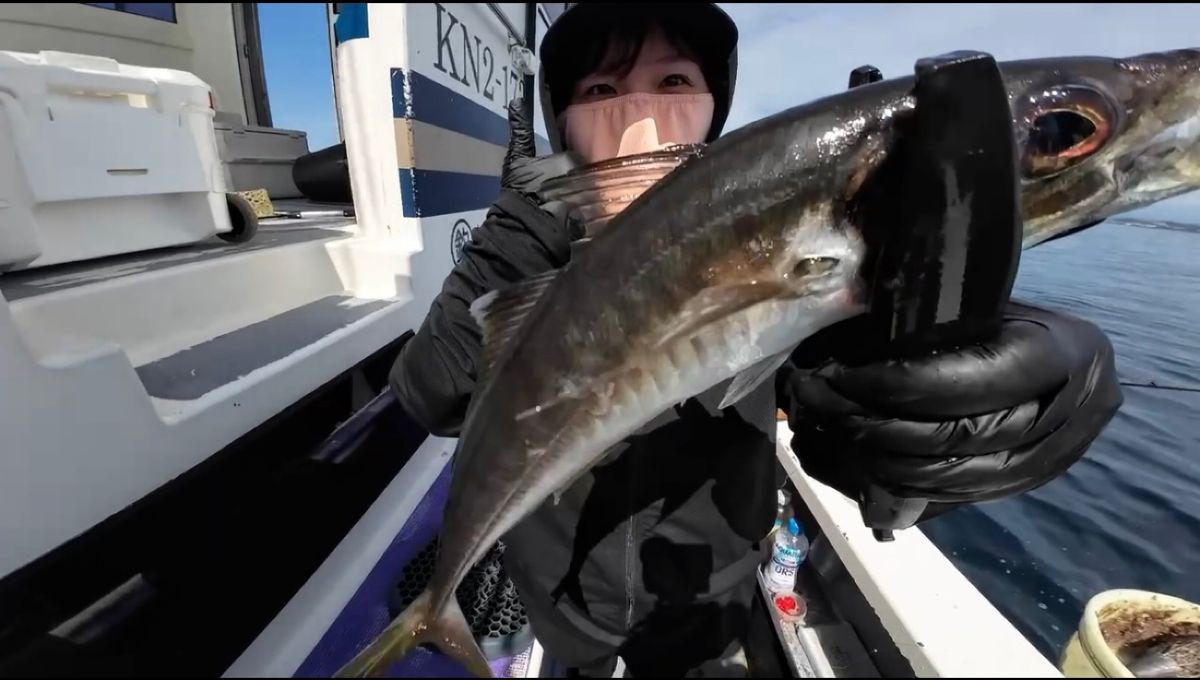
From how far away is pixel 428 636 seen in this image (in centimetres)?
141

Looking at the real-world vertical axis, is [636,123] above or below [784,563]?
above

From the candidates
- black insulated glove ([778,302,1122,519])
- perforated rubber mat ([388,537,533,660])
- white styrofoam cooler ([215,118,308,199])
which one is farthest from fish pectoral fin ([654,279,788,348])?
white styrofoam cooler ([215,118,308,199])

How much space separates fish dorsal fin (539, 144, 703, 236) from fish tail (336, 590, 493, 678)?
1110mm

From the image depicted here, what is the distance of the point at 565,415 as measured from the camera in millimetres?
1353

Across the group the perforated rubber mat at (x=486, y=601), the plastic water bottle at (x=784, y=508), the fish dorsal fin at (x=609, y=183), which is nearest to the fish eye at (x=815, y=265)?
the fish dorsal fin at (x=609, y=183)

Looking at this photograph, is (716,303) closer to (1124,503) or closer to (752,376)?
(752,376)

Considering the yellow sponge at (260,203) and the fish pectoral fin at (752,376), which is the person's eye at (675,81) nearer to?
the fish pectoral fin at (752,376)

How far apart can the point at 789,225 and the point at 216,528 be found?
2.15 meters

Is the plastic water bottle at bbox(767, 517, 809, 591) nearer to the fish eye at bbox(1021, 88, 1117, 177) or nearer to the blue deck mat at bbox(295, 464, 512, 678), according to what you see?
the blue deck mat at bbox(295, 464, 512, 678)

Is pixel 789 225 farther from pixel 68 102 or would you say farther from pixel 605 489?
pixel 68 102

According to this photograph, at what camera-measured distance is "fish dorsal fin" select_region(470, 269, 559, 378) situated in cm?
143

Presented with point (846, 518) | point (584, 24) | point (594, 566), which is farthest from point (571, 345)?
point (846, 518)

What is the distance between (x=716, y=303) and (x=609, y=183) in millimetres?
450

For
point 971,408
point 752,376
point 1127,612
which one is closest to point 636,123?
point 752,376
